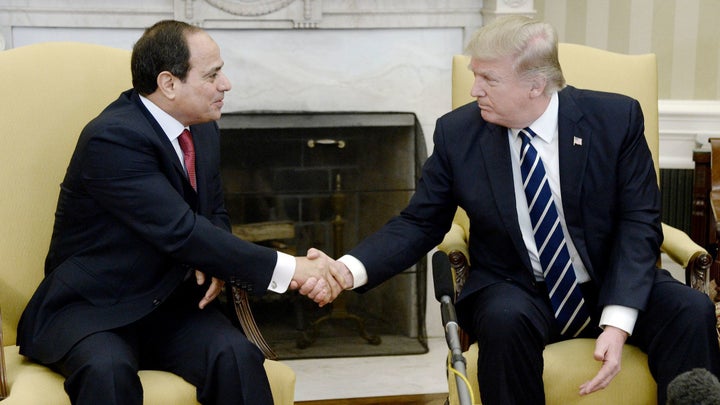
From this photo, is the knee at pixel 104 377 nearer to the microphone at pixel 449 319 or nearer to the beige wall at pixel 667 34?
the microphone at pixel 449 319

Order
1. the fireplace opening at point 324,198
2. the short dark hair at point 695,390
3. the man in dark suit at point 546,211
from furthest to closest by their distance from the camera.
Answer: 1. the fireplace opening at point 324,198
2. the man in dark suit at point 546,211
3. the short dark hair at point 695,390

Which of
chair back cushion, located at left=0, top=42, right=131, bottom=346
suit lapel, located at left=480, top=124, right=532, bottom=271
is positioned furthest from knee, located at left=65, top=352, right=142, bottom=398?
suit lapel, located at left=480, top=124, right=532, bottom=271

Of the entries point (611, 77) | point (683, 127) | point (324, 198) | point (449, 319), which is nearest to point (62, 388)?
point (449, 319)

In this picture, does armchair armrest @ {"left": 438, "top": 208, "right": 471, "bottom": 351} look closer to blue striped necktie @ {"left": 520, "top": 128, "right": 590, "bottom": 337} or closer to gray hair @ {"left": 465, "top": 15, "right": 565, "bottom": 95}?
blue striped necktie @ {"left": 520, "top": 128, "right": 590, "bottom": 337}

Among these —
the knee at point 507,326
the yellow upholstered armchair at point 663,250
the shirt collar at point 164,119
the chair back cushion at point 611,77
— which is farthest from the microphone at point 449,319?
the chair back cushion at point 611,77

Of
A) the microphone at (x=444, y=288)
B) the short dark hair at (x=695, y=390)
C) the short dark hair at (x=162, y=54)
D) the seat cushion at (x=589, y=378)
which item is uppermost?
the short dark hair at (x=162, y=54)

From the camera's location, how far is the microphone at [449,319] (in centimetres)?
167

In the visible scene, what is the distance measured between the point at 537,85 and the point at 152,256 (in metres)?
1.03

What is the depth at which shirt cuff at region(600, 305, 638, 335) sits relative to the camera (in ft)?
7.88

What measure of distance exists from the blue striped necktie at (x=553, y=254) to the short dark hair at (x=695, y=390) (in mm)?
1371

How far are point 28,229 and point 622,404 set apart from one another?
1.54 meters

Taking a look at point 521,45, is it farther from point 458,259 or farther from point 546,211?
point 458,259

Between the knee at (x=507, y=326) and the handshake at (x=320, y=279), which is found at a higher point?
the handshake at (x=320, y=279)

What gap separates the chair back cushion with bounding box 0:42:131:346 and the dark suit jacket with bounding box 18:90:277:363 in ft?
0.44
